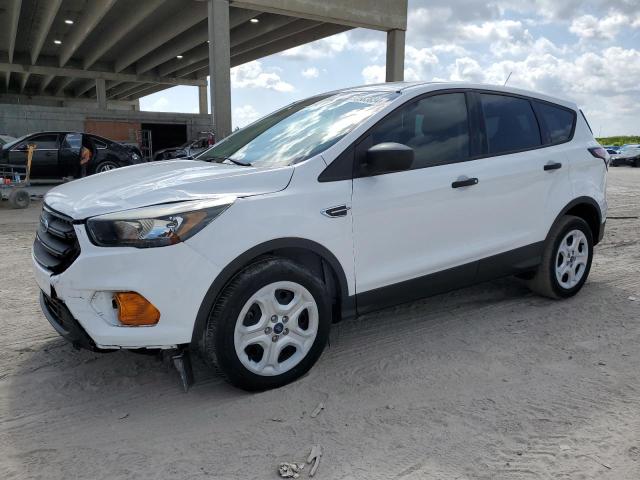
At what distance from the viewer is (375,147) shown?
10.4ft

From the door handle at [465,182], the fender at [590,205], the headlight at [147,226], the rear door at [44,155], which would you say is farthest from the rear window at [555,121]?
the rear door at [44,155]

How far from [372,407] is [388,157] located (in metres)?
1.42

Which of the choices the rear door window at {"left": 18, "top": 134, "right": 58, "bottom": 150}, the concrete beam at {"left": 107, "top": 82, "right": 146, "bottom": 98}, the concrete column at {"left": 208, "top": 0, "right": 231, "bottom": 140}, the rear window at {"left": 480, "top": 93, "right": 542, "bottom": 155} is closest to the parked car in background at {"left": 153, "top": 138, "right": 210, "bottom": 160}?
the concrete column at {"left": 208, "top": 0, "right": 231, "bottom": 140}

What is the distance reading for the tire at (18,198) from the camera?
413 inches

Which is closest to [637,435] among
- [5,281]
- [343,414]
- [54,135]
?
[343,414]

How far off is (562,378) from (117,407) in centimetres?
258

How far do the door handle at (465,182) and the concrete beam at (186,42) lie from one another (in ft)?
58.7

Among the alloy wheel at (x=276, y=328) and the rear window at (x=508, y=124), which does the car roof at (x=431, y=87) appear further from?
the alloy wheel at (x=276, y=328)

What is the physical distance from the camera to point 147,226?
2617 millimetres

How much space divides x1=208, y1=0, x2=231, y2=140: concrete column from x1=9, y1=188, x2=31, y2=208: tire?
7.21 m

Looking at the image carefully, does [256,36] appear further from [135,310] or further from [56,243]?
[135,310]

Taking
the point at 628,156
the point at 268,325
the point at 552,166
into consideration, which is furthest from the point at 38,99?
the point at 268,325

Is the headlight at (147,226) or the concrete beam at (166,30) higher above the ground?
the concrete beam at (166,30)

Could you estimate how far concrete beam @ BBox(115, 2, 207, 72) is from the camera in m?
19.6
